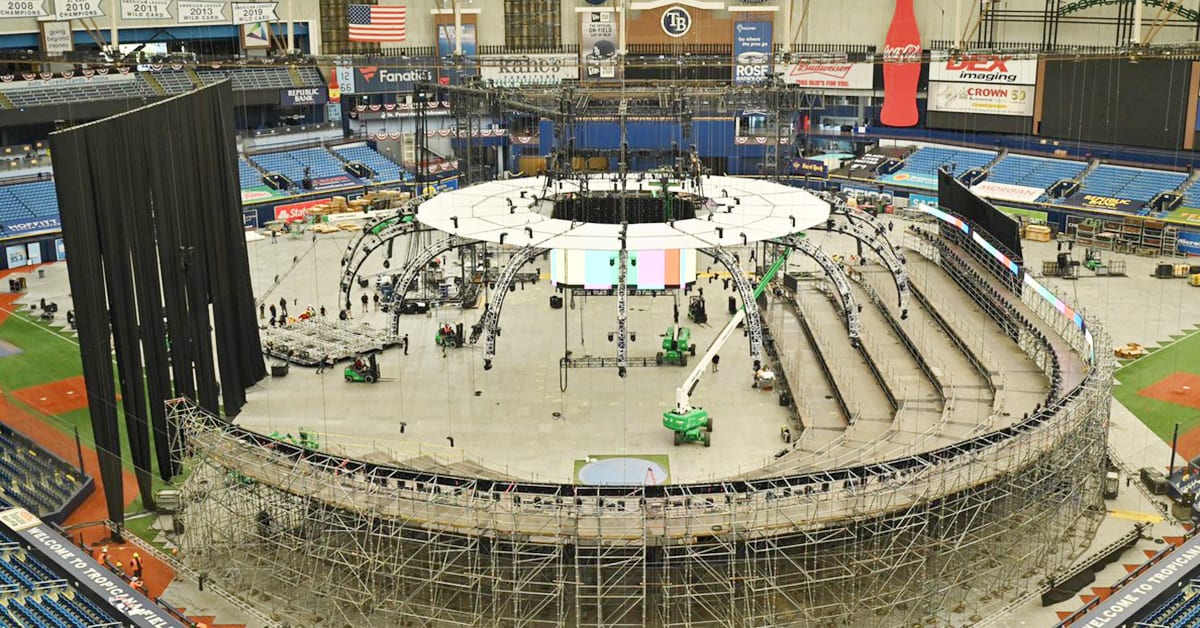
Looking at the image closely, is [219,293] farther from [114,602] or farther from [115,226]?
[114,602]

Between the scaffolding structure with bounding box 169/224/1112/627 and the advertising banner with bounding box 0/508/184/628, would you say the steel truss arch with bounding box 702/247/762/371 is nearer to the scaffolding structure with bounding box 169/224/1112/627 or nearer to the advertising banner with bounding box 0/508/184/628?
the scaffolding structure with bounding box 169/224/1112/627

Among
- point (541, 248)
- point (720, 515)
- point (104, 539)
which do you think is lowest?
point (104, 539)

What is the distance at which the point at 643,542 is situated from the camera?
1196 inches

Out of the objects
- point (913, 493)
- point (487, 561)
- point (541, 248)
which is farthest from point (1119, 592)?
point (541, 248)

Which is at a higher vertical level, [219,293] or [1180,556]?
[219,293]

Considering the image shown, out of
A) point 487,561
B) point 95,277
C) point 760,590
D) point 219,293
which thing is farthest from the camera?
point 219,293

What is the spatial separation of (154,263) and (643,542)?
1845cm

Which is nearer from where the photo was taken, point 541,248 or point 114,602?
point 114,602

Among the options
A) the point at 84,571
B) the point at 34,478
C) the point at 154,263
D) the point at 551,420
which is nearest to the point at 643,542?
the point at 84,571

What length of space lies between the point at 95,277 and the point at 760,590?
19945mm

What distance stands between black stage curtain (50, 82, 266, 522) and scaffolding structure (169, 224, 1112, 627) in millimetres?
3544

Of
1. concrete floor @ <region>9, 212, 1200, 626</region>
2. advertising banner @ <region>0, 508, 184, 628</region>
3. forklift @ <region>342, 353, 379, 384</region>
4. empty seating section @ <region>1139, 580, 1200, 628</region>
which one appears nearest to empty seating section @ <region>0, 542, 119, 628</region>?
advertising banner @ <region>0, 508, 184, 628</region>

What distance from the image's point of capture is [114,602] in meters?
31.4

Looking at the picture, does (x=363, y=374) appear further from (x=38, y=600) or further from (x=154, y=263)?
(x=38, y=600)
